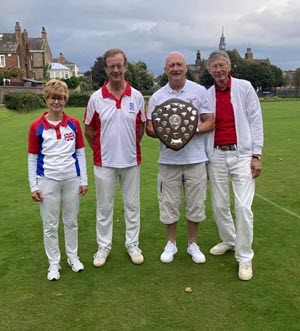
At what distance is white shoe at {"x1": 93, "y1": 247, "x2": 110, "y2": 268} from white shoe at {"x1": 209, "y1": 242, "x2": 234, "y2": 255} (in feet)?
4.25

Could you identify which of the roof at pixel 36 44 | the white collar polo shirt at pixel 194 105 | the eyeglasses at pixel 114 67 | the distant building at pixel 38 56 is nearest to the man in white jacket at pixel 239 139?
the white collar polo shirt at pixel 194 105

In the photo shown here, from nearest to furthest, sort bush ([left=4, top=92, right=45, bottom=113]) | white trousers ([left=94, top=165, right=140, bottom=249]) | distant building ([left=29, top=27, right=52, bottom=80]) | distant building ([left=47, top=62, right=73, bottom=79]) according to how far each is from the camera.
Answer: white trousers ([left=94, top=165, right=140, bottom=249])
bush ([left=4, top=92, right=45, bottom=113])
distant building ([left=29, top=27, right=52, bottom=80])
distant building ([left=47, top=62, right=73, bottom=79])

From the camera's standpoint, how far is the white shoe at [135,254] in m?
5.08

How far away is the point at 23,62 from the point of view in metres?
79.8

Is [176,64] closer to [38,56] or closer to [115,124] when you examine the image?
[115,124]

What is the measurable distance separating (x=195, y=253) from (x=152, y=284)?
2.67ft

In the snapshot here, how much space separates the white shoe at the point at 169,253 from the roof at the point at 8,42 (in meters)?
75.7

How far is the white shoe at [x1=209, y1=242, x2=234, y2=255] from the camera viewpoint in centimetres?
533

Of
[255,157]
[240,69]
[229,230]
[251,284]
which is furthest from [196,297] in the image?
[240,69]

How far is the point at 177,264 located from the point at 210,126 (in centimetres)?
166

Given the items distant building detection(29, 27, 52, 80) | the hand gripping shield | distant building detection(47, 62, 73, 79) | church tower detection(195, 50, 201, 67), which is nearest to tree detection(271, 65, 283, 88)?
church tower detection(195, 50, 201, 67)

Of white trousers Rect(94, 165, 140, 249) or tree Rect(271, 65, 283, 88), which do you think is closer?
white trousers Rect(94, 165, 140, 249)

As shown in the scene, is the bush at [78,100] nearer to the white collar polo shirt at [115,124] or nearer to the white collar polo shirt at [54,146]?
the white collar polo shirt at [115,124]

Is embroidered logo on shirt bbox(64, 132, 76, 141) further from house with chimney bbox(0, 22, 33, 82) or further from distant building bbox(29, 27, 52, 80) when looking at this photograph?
distant building bbox(29, 27, 52, 80)
